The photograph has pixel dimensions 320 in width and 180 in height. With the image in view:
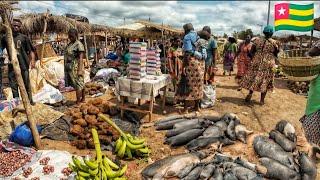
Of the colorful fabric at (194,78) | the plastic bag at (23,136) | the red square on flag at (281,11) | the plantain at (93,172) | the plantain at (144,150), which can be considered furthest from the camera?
the red square on flag at (281,11)

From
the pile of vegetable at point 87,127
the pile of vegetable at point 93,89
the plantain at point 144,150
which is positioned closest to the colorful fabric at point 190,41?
the pile of vegetable at point 87,127

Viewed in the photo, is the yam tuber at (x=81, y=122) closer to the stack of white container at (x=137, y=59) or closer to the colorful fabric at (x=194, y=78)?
the stack of white container at (x=137, y=59)

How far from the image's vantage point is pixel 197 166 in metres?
5.51

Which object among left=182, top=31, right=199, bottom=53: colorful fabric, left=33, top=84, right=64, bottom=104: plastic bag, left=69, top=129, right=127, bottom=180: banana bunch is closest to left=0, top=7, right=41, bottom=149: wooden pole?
left=69, top=129, right=127, bottom=180: banana bunch

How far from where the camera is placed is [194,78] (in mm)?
8406

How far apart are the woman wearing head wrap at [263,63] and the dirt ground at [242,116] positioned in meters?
0.63

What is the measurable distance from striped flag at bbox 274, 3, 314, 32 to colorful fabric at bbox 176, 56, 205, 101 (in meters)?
7.28

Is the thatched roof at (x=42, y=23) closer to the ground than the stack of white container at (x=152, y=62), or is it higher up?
higher up

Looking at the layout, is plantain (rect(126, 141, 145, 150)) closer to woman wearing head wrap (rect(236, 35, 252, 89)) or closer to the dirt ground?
the dirt ground

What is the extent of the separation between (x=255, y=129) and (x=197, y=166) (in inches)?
107

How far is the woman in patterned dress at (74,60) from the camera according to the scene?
8.52 metres

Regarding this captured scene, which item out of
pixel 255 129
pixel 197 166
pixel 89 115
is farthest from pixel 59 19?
pixel 197 166

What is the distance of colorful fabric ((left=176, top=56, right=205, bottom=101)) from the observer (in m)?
8.25

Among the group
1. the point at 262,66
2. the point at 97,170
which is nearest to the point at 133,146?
the point at 97,170
